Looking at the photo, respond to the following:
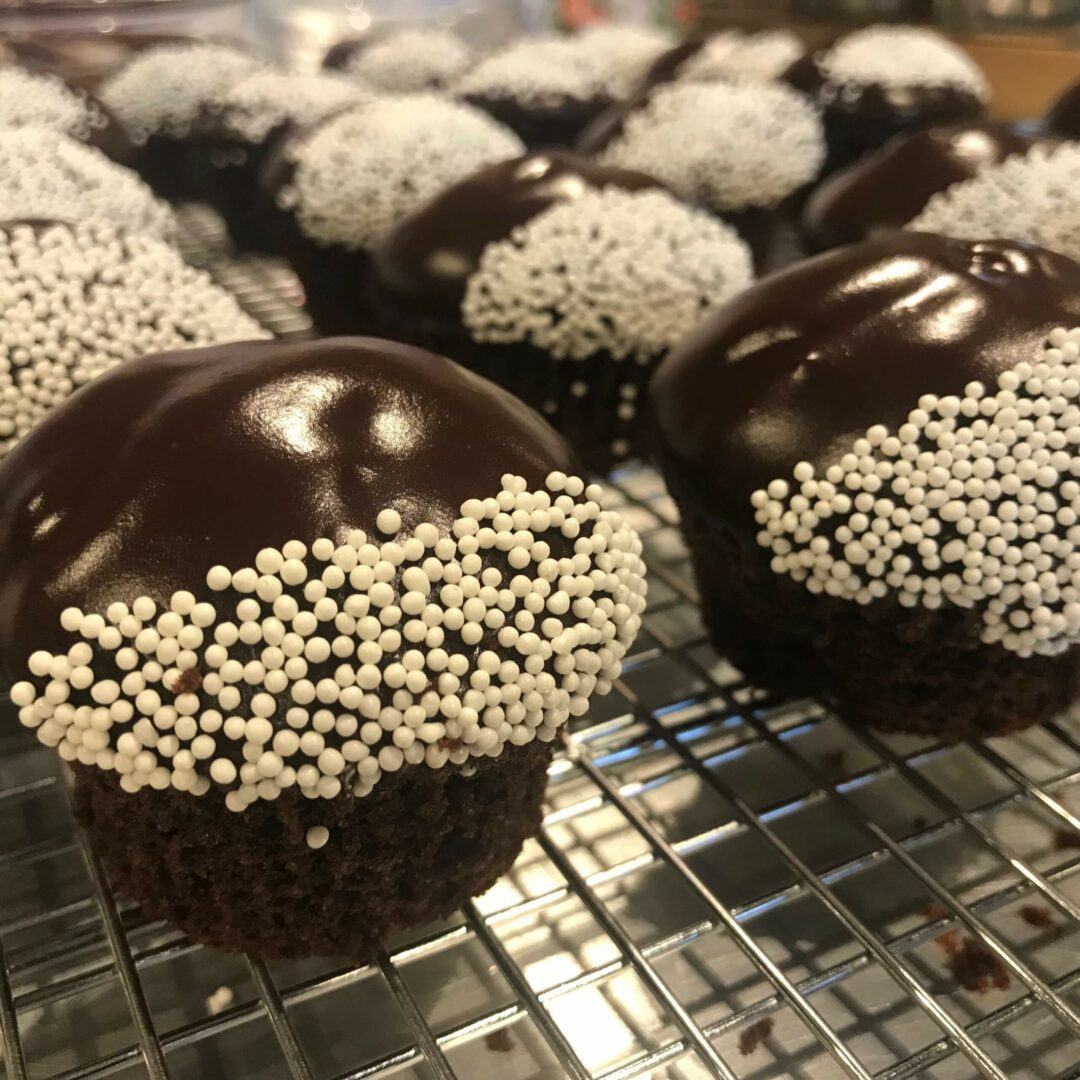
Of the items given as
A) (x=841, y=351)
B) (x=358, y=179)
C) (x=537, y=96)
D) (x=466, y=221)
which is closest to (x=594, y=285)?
(x=466, y=221)

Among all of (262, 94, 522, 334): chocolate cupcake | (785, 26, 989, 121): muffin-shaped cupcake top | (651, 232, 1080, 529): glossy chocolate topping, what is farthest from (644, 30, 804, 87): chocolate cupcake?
(651, 232, 1080, 529): glossy chocolate topping

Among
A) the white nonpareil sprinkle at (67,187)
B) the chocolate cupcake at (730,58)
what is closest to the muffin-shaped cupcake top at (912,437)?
the white nonpareil sprinkle at (67,187)

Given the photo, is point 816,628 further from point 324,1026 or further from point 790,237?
point 790,237

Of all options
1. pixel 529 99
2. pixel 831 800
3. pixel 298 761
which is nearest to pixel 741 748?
pixel 831 800

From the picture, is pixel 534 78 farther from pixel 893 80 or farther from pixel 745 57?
pixel 893 80

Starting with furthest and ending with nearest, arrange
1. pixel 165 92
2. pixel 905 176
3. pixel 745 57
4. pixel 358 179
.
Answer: pixel 745 57 → pixel 165 92 → pixel 358 179 → pixel 905 176

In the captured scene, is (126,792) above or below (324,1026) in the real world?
above
